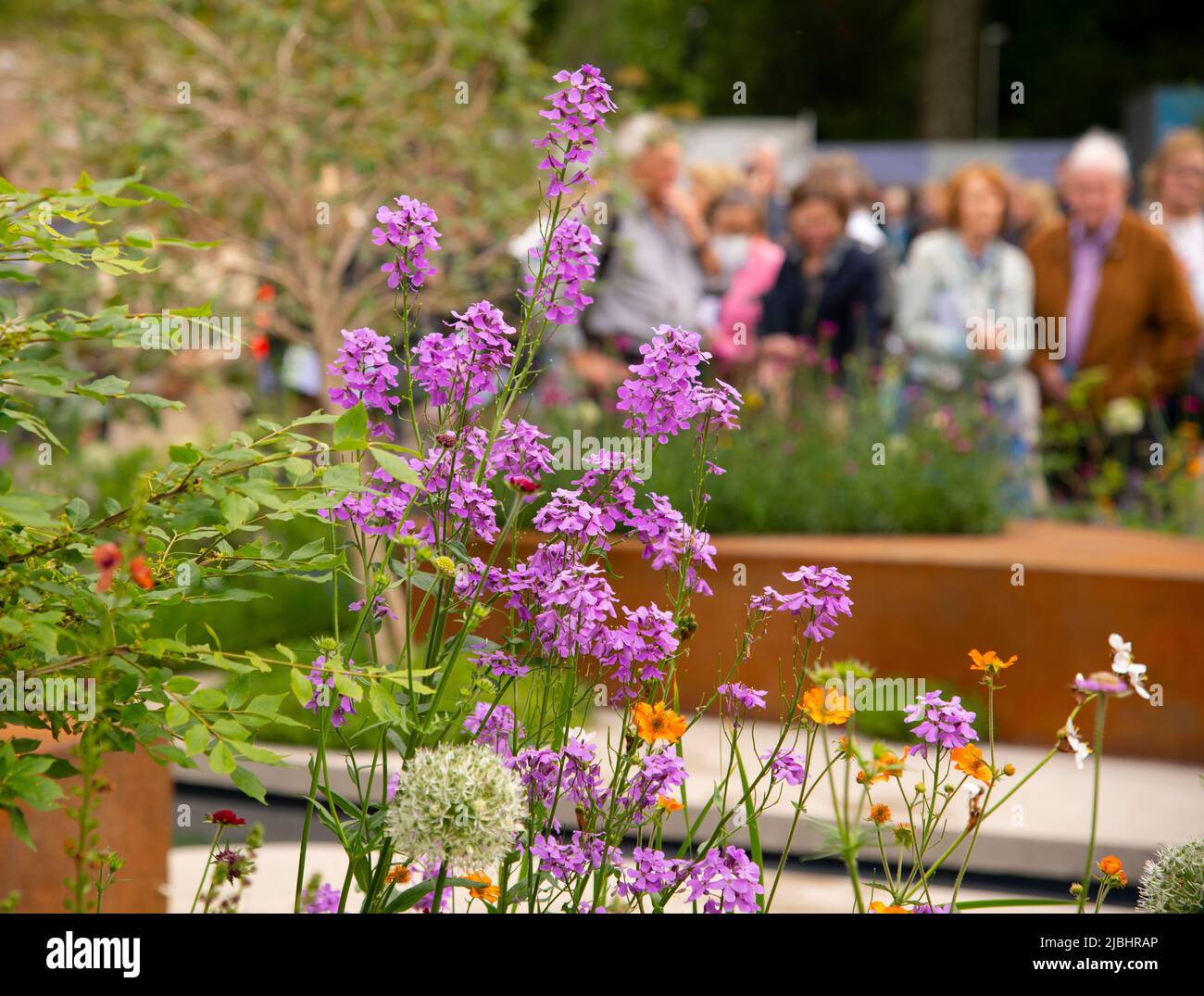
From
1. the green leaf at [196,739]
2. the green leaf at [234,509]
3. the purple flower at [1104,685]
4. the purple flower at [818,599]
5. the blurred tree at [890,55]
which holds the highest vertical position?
the blurred tree at [890,55]

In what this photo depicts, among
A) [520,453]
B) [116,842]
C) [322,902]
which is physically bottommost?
[116,842]

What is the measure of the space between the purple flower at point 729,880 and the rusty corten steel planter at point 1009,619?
12.0 feet

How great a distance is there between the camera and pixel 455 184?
6.91 meters

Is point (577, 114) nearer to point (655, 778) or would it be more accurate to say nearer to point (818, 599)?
point (818, 599)

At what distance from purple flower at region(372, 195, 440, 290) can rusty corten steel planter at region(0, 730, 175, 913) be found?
142 cm

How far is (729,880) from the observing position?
2031mm

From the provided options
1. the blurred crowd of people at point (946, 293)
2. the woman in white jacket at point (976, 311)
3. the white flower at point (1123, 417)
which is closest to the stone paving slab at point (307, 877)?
the blurred crowd of people at point (946, 293)

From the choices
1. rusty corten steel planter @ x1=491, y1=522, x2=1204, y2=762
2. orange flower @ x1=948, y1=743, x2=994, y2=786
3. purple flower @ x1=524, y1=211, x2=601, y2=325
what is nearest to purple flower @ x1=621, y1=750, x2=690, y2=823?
orange flower @ x1=948, y1=743, x2=994, y2=786

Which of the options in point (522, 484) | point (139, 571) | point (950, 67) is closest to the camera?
point (139, 571)

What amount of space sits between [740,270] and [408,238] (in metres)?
7.39

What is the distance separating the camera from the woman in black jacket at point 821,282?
8.65 meters

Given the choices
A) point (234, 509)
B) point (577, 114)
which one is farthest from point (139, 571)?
point (577, 114)

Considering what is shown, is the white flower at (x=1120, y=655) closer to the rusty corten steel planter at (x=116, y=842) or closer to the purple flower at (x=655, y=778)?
the purple flower at (x=655, y=778)

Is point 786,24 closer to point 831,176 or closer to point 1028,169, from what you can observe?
point 1028,169
